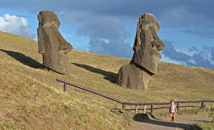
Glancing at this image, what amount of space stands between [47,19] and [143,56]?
31.0 ft

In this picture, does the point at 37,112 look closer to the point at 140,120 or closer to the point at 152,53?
the point at 140,120

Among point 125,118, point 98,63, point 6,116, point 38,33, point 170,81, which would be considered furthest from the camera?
point 98,63

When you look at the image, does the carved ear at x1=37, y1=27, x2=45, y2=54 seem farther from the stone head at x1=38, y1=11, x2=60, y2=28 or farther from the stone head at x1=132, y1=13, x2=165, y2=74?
Answer: the stone head at x1=132, y1=13, x2=165, y2=74

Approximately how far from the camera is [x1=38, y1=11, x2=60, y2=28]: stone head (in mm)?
26641

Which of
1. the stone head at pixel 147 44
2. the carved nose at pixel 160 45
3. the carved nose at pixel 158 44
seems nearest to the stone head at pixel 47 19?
the stone head at pixel 147 44

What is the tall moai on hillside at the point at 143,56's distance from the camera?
27531 millimetres

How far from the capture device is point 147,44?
27953mm

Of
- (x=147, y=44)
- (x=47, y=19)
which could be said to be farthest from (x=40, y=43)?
(x=147, y=44)

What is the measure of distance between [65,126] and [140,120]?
648 centimetres

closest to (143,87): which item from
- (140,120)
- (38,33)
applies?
(38,33)

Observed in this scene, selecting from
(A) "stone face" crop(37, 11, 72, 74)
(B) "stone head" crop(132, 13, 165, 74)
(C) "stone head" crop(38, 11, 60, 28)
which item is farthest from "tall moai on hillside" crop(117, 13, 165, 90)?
(C) "stone head" crop(38, 11, 60, 28)

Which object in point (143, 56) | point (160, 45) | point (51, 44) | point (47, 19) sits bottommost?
point (143, 56)

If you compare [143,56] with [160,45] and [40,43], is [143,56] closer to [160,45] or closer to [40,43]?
[160,45]

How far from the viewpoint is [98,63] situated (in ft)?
133
